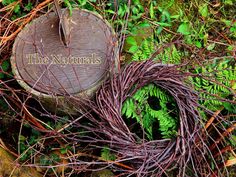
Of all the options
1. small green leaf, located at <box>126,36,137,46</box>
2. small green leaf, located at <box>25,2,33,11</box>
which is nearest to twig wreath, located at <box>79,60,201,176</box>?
small green leaf, located at <box>126,36,137,46</box>

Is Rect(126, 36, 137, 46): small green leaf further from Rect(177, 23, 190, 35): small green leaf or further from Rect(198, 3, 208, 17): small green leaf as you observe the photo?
Rect(198, 3, 208, 17): small green leaf

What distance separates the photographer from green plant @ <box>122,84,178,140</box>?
257 cm

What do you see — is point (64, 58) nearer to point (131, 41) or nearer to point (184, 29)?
point (131, 41)

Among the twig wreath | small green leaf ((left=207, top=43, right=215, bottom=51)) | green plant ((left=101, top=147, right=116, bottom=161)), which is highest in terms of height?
small green leaf ((left=207, top=43, right=215, bottom=51))

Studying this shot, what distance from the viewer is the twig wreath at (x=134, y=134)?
2453 mm

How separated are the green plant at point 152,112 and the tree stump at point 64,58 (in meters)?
0.27

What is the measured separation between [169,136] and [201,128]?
223 mm

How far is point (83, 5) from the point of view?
310cm

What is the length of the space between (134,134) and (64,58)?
730mm

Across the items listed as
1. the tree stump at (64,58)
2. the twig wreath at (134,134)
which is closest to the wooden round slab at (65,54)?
the tree stump at (64,58)

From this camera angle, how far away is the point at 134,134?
99.3 inches

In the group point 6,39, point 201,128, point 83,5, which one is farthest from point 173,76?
point 6,39

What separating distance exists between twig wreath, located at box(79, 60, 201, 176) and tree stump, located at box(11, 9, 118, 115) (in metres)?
0.13

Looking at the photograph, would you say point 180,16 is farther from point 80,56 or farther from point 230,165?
point 230,165
